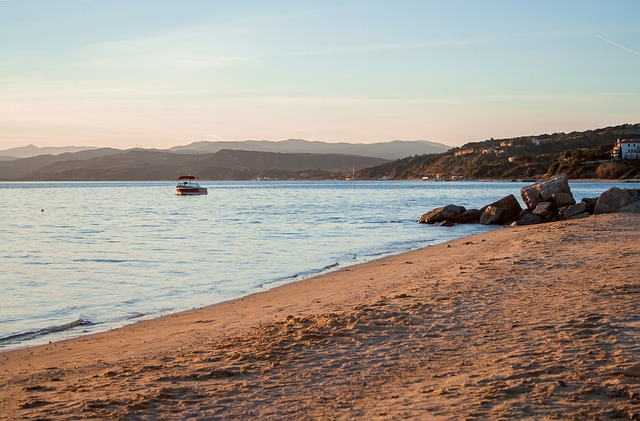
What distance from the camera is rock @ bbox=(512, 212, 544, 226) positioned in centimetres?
2742

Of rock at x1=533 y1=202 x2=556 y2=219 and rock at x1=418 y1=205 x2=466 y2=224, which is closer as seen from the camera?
rock at x1=533 y1=202 x2=556 y2=219

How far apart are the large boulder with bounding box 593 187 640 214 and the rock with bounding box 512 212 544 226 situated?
2.28 metres

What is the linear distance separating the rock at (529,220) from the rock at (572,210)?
961 mm

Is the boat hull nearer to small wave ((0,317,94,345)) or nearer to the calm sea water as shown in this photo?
the calm sea water

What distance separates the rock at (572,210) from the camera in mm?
27266

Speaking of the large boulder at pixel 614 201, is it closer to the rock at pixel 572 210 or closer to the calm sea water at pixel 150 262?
the rock at pixel 572 210

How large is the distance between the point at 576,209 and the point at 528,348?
2277 cm

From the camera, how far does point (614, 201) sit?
2727cm

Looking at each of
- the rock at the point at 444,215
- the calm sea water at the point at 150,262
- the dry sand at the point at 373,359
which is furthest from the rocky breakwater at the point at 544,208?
the dry sand at the point at 373,359

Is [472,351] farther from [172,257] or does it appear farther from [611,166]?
[611,166]

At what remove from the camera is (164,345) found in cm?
772

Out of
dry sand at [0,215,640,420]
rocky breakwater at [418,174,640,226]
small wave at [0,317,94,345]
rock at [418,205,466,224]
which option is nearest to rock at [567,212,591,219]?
rocky breakwater at [418,174,640,226]

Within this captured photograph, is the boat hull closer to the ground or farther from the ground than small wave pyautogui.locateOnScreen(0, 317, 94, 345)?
farther from the ground

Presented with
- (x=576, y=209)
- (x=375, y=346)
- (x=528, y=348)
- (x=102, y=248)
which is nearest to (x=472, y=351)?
(x=528, y=348)
